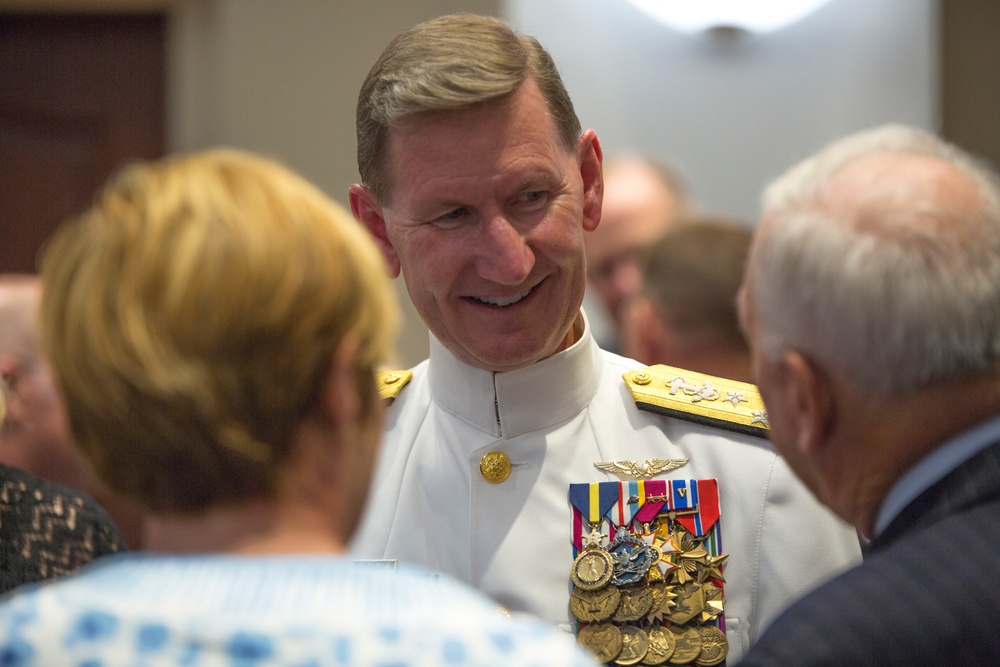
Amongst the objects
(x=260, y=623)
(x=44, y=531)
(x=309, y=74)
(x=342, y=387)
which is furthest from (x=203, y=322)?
(x=309, y=74)

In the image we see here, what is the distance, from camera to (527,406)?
206cm

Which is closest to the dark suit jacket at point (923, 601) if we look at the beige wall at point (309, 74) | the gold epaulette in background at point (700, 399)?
the gold epaulette in background at point (700, 399)

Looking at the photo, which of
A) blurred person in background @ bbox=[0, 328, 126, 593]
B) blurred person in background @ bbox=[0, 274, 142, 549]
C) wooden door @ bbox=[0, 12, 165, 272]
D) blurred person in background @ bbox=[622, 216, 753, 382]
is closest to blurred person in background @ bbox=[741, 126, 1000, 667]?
blurred person in background @ bbox=[0, 328, 126, 593]

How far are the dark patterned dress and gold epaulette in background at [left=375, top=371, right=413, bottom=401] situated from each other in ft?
1.84

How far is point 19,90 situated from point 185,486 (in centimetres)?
374

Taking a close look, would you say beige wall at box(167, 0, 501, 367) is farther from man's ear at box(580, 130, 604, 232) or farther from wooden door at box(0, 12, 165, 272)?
man's ear at box(580, 130, 604, 232)

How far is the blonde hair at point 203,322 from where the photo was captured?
1.08 m

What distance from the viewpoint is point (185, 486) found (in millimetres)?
1115

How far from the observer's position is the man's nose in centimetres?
195

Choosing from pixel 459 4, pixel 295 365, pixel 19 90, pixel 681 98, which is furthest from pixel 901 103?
pixel 295 365

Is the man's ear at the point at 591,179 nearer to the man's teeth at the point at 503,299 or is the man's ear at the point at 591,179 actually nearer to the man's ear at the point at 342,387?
the man's teeth at the point at 503,299

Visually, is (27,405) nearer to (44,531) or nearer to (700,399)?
(44,531)

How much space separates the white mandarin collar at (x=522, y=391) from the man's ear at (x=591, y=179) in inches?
7.7

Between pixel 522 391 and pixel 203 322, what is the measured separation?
3.34 ft
